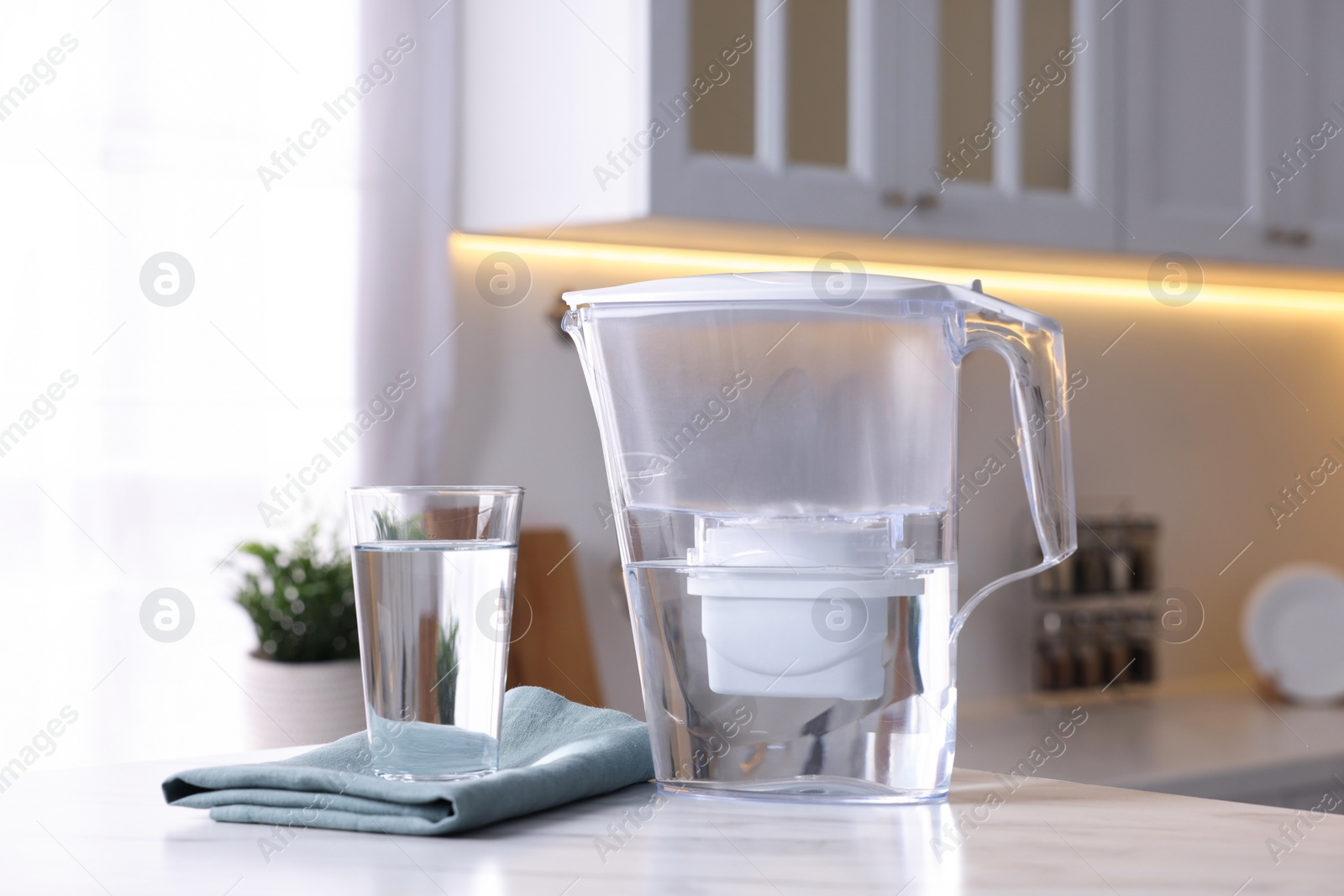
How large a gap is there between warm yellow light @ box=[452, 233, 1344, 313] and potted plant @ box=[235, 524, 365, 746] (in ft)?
1.72

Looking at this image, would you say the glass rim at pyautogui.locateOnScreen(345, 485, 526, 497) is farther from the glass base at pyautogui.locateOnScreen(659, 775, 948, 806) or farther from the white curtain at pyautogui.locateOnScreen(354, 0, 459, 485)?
the white curtain at pyautogui.locateOnScreen(354, 0, 459, 485)

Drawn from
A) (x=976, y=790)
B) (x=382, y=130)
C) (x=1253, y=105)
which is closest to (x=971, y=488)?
(x=1253, y=105)

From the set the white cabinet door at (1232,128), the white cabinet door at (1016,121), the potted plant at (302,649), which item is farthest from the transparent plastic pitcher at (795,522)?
the white cabinet door at (1232,128)

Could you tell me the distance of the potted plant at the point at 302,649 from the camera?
1477 mm

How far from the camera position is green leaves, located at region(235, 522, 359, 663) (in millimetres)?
1537

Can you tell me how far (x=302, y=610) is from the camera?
5.07ft

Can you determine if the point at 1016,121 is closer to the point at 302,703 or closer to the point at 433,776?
the point at 302,703

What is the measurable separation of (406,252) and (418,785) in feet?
4.02

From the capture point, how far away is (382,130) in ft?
5.83

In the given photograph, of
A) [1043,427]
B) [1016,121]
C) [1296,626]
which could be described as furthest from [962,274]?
[1043,427]

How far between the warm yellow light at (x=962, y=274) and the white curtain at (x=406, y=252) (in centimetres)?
11

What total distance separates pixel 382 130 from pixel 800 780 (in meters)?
1.28

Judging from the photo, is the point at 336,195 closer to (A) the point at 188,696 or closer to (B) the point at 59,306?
(B) the point at 59,306

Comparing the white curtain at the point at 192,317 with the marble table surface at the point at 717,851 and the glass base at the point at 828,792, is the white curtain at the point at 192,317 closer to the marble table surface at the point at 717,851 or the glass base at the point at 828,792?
the marble table surface at the point at 717,851
